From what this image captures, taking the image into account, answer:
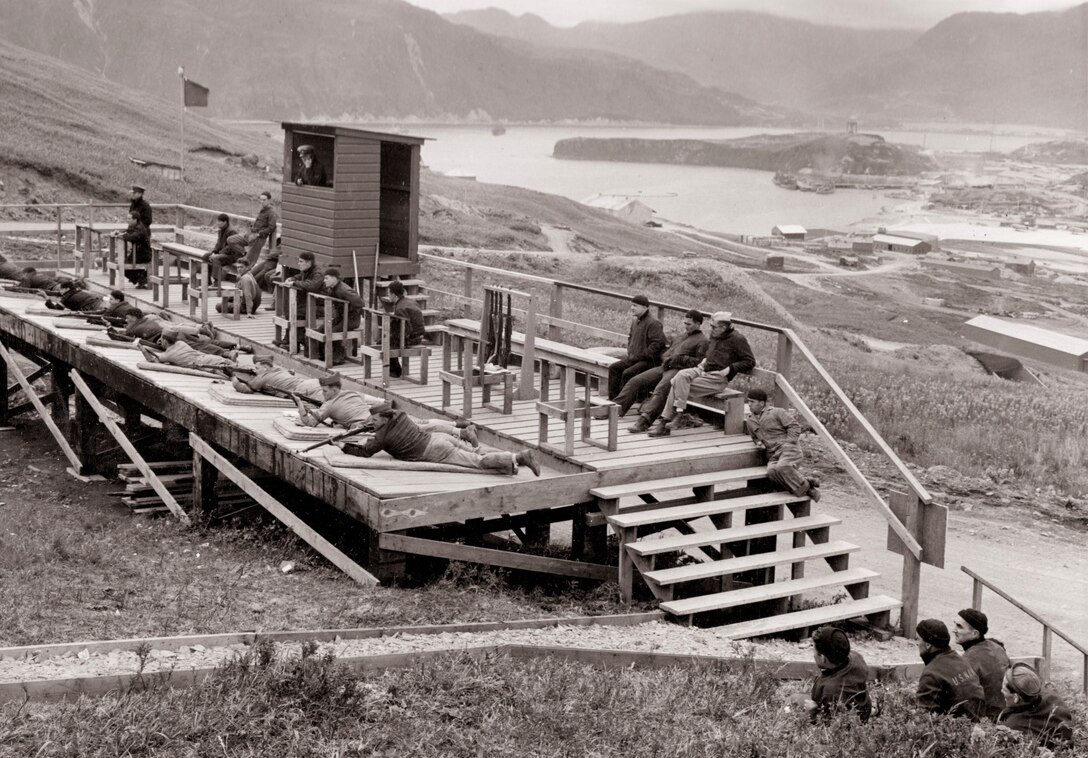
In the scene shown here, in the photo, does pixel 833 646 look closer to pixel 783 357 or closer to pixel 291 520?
pixel 783 357

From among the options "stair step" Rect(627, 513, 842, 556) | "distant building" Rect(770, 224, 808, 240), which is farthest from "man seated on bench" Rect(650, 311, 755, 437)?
"distant building" Rect(770, 224, 808, 240)

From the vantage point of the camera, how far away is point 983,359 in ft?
127

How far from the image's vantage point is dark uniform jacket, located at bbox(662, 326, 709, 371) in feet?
42.8

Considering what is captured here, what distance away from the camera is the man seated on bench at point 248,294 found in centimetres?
1892

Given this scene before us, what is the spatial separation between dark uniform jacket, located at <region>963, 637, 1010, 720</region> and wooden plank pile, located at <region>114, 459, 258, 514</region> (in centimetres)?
883

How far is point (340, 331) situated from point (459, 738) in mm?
9282

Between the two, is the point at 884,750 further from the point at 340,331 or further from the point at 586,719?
the point at 340,331

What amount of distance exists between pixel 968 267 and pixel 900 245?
13.3 meters

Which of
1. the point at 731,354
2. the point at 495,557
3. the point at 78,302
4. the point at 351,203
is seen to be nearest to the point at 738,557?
the point at 731,354

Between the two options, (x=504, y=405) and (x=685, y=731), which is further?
(x=504, y=405)

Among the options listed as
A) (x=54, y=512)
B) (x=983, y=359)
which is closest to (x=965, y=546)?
(x=54, y=512)

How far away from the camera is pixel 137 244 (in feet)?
69.5

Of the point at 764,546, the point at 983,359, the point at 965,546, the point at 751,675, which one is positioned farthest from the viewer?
the point at 983,359

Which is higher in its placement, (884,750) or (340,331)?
(340,331)
